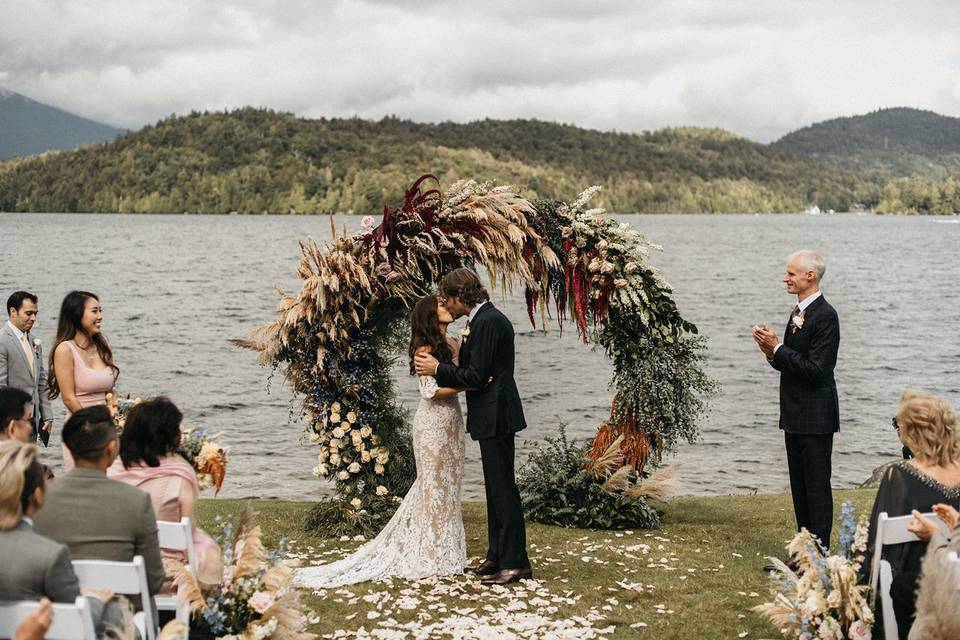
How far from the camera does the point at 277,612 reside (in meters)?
5.65

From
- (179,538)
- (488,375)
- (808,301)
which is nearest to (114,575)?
(179,538)

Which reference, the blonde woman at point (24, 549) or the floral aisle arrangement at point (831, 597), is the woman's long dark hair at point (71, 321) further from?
the floral aisle arrangement at point (831, 597)

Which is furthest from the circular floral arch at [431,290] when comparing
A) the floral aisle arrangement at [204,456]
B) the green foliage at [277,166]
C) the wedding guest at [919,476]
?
the green foliage at [277,166]

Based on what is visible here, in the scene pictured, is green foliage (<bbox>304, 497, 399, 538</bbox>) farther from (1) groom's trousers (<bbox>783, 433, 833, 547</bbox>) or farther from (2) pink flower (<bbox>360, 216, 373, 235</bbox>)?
(1) groom's trousers (<bbox>783, 433, 833, 547</bbox>)

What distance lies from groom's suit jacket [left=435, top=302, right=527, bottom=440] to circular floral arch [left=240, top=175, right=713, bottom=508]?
1.77 meters

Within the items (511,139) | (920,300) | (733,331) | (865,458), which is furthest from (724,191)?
(865,458)

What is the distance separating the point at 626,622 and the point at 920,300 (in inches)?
2224

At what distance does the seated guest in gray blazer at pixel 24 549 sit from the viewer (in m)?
4.07

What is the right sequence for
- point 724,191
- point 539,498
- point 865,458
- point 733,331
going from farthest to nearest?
point 724,191 → point 733,331 → point 865,458 → point 539,498

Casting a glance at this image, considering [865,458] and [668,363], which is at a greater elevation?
[668,363]

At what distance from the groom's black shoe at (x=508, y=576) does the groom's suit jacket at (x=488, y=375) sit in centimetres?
122

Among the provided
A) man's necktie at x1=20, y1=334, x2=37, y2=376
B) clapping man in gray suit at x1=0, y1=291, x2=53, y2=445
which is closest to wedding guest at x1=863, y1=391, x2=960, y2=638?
clapping man in gray suit at x1=0, y1=291, x2=53, y2=445

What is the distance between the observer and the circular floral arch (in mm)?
9492

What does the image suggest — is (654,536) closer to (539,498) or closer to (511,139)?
(539,498)
